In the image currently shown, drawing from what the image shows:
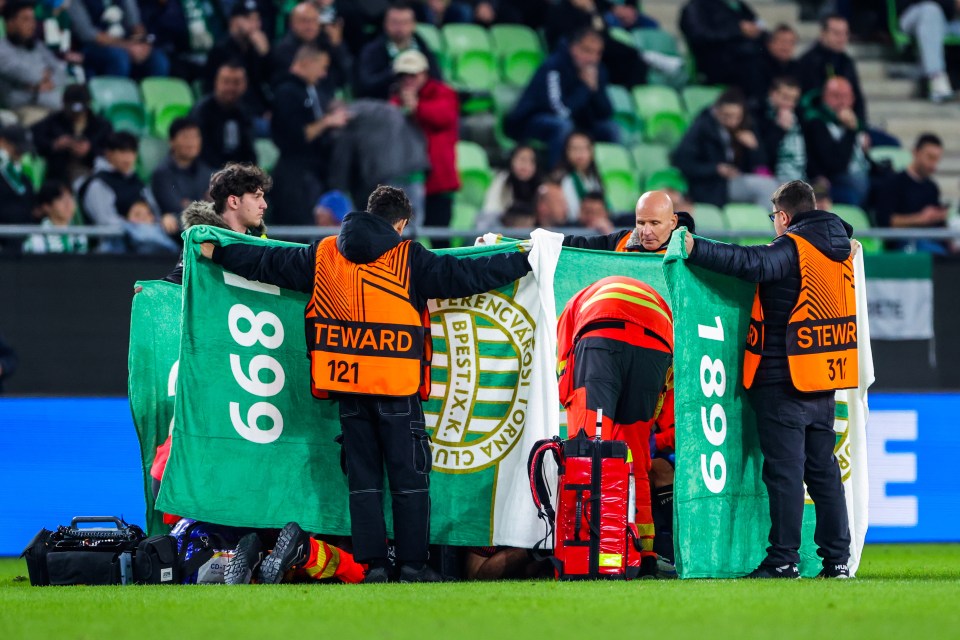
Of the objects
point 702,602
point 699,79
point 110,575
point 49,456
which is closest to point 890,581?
point 702,602

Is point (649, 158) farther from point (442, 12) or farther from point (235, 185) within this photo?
point (235, 185)

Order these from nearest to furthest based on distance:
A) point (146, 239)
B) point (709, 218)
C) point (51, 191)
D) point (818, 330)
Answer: point (818, 330) → point (146, 239) → point (51, 191) → point (709, 218)

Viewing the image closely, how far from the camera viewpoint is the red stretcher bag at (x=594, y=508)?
314 inches

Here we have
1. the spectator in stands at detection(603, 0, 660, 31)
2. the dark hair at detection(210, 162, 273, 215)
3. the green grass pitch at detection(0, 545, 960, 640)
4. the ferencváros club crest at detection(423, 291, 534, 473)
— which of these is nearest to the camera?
the green grass pitch at detection(0, 545, 960, 640)

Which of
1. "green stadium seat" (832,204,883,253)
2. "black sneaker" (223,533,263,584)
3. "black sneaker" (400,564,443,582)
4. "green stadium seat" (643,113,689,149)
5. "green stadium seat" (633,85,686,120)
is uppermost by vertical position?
"green stadium seat" (633,85,686,120)

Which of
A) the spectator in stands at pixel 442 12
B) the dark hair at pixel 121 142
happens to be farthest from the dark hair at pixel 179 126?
the spectator in stands at pixel 442 12

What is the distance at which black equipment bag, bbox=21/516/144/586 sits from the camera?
8195 millimetres

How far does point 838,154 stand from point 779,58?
1.36 meters

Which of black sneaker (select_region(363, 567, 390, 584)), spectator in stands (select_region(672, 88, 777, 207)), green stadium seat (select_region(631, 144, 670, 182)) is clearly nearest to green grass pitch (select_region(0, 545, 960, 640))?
black sneaker (select_region(363, 567, 390, 584))

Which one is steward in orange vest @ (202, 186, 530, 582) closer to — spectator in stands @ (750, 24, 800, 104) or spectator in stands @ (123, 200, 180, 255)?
spectator in stands @ (123, 200, 180, 255)

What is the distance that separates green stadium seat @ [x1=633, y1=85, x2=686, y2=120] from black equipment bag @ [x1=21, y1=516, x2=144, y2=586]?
29.6 feet

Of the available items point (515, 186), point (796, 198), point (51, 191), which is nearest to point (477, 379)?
point (796, 198)

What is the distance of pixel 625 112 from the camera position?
15.9 meters

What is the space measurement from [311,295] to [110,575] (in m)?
1.79
